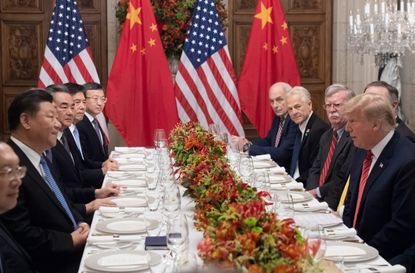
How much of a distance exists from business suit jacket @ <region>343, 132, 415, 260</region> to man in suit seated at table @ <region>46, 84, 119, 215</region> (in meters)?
1.70

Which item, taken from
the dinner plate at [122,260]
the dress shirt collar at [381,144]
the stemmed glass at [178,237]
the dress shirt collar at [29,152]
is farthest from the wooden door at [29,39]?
the stemmed glass at [178,237]

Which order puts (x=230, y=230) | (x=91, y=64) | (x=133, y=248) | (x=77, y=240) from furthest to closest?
(x=91, y=64)
(x=77, y=240)
(x=133, y=248)
(x=230, y=230)

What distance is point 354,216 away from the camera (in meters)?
3.99

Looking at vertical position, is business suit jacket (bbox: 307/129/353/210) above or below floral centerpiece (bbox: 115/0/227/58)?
below

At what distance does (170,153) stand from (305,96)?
168 cm

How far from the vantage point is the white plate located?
4.08m

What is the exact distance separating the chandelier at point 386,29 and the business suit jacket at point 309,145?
1.53m

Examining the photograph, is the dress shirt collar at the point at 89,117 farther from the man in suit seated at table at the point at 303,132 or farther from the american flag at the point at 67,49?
the man in suit seated at table at the point at 303,132

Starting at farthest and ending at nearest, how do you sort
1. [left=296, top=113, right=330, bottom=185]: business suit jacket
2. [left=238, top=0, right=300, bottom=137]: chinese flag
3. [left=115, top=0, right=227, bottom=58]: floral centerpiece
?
[left=115, top=0, right=227, bottom=58]: floral centerpiece < [left=238, top=0, right=300, bottom=137]: chinese flag < [left=296, top=113, right=330, bottom=185]: business suit jacket

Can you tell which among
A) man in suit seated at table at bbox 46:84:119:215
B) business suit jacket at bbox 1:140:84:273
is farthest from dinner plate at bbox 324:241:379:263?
man in suit seated at table at bbox 46:84:119:215

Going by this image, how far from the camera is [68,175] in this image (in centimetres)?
506

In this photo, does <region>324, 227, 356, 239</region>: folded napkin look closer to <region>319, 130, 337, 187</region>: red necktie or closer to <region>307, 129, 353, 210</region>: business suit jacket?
<region>307, 129, 353, 210</region>: business suit jacket

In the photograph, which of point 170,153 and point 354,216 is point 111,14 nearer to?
point 170,153

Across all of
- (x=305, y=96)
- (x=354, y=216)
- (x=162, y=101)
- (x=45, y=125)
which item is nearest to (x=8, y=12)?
(x=162, y=101)
